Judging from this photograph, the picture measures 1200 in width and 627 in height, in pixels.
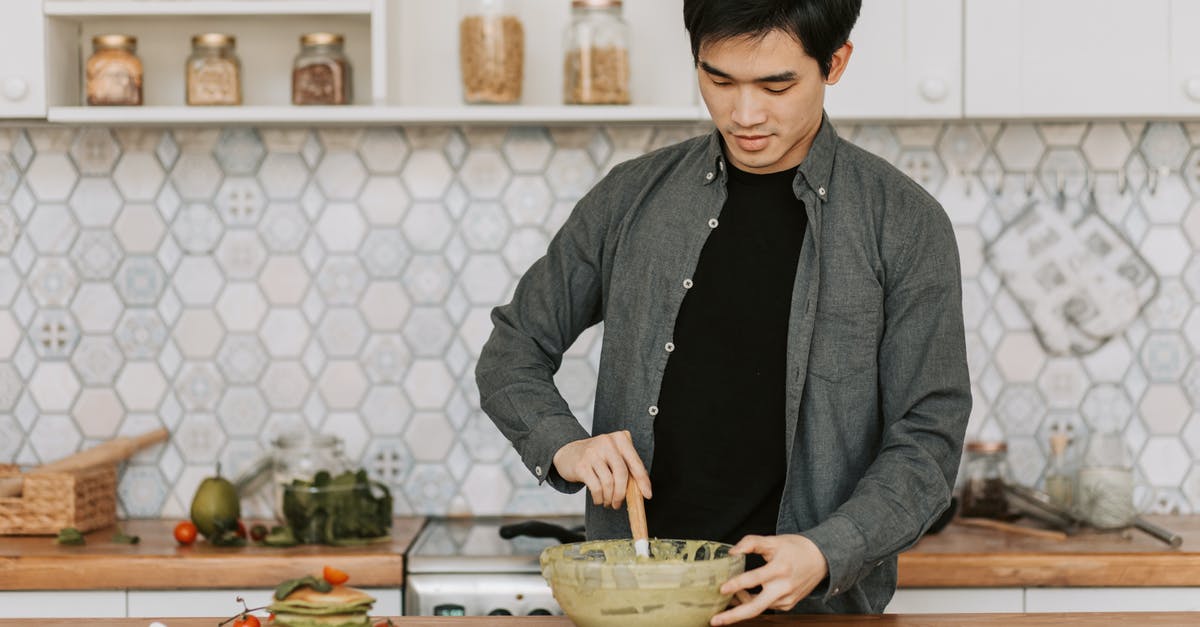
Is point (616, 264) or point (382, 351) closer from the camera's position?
point (616, 264)

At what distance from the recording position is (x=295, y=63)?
Answer: 2609 millimetres

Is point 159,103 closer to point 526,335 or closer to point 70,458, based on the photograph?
point 70,458

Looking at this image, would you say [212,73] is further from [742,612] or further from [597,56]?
[742,612]

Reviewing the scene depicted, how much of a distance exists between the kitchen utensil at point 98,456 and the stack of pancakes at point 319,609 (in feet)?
4.60

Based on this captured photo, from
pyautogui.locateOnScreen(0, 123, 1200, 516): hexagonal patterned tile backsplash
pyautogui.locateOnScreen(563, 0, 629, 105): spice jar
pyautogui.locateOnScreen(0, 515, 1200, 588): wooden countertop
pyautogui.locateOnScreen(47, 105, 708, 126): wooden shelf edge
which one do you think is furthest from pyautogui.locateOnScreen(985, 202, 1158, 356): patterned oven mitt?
pyautogui.locateOnScreen(563, 0, 629, 105): spice jar

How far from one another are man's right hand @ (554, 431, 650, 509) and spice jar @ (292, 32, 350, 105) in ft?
4.18

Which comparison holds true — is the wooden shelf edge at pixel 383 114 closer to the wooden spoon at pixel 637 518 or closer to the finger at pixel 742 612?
the wooden spoon at pixel 637 518

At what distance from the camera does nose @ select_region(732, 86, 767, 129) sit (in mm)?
1562

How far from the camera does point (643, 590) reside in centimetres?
131

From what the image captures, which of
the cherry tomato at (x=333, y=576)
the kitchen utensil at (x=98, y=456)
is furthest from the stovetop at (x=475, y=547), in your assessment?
the cherry tomato at (x=333, y=576)

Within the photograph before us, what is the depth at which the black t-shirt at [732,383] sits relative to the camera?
5.60 ft

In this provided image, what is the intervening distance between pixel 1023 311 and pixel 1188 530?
1.84 ft

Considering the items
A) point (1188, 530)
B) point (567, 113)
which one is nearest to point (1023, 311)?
point (1188, 530)

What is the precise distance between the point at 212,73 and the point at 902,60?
4.43 feet
